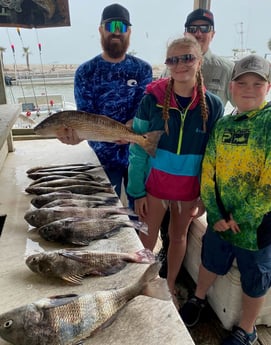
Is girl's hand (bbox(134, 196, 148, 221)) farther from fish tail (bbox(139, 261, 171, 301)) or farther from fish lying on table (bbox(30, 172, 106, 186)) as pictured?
fish tail (bbox(139, 261, 171, 301))

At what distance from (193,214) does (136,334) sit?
44.5 inches

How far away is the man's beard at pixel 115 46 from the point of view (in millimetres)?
2291

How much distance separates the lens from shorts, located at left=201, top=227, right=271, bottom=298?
1620 mm

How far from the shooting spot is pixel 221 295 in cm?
196

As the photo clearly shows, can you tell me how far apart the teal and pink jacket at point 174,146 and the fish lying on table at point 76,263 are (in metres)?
0.68

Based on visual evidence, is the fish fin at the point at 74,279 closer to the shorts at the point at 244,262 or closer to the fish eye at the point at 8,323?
the fish eye at the point at 8,323

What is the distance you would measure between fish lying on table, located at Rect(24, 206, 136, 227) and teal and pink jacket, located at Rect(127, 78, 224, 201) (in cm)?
42

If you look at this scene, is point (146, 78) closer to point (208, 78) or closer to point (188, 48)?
point (208, 78)

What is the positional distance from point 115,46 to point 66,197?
124 cm

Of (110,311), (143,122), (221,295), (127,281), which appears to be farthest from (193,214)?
(110,311)

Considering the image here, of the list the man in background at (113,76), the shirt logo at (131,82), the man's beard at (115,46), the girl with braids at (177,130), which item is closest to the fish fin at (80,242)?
the girl with braids at (177,130)

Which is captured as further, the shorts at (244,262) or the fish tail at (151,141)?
the fish tail at (151,141)

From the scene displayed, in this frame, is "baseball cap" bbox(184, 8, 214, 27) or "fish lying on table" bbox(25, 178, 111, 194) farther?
"baseball cap" bbox(184, 8, 214, 27)

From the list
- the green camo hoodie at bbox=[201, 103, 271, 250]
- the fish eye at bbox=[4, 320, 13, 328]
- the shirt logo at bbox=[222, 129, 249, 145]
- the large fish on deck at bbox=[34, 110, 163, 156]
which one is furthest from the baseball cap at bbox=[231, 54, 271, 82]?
the fish eye at bbox=[4, 320, 13, 328]
